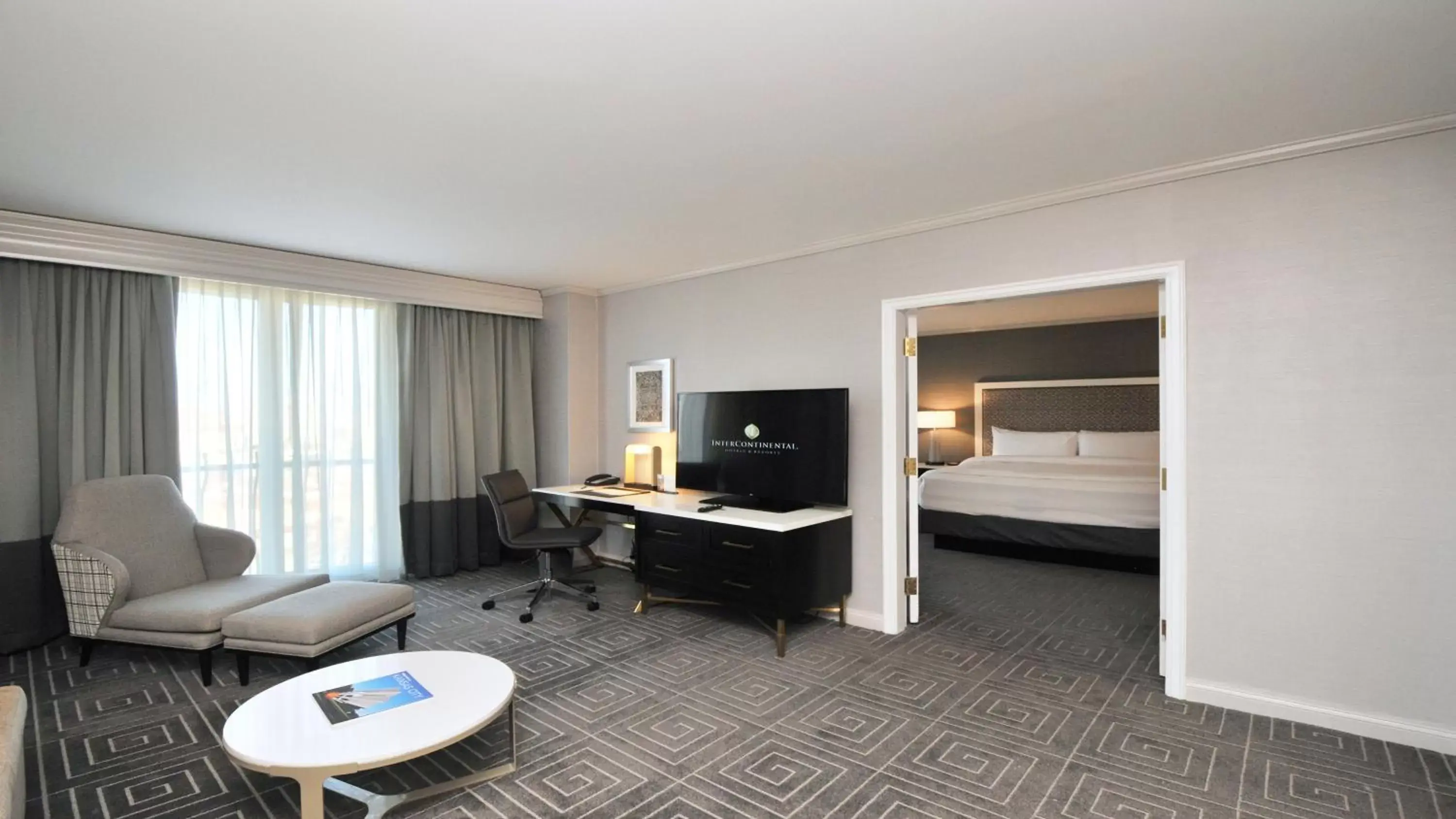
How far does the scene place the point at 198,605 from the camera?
3.23 meters

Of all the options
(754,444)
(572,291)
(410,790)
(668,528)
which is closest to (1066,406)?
(754,444)

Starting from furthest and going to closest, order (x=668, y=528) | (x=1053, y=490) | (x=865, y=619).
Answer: (x=1053, y=490), (x=668, y=528), (x=865, y=619)

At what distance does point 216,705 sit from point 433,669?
1.28 metres

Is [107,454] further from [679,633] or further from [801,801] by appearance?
[801,801]

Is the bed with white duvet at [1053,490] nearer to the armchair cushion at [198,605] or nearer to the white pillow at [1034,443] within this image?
the white pillow at [1034,443]

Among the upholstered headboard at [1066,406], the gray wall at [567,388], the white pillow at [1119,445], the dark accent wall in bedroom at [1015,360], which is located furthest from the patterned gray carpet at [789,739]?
the dark accent wall in bedroom at [1015,360]

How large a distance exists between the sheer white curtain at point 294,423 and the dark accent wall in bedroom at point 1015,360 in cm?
637

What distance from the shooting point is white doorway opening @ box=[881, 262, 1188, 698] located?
2973 mm

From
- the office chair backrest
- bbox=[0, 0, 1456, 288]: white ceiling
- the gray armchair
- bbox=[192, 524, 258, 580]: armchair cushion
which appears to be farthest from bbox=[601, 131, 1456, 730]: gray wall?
bbox=[192, 524, 258, 580]: armchair cushion

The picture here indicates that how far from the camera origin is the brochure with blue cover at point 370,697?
2205mm

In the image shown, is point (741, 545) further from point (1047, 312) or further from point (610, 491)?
point (1047, 312)

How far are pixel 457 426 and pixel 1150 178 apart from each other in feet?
16.6

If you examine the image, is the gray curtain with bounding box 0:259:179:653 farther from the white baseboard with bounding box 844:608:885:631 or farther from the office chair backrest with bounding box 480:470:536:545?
the white baseboard with bounding box 844:608:885:631

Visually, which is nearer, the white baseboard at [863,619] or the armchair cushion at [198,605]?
the armchair cushion at [198,605]
